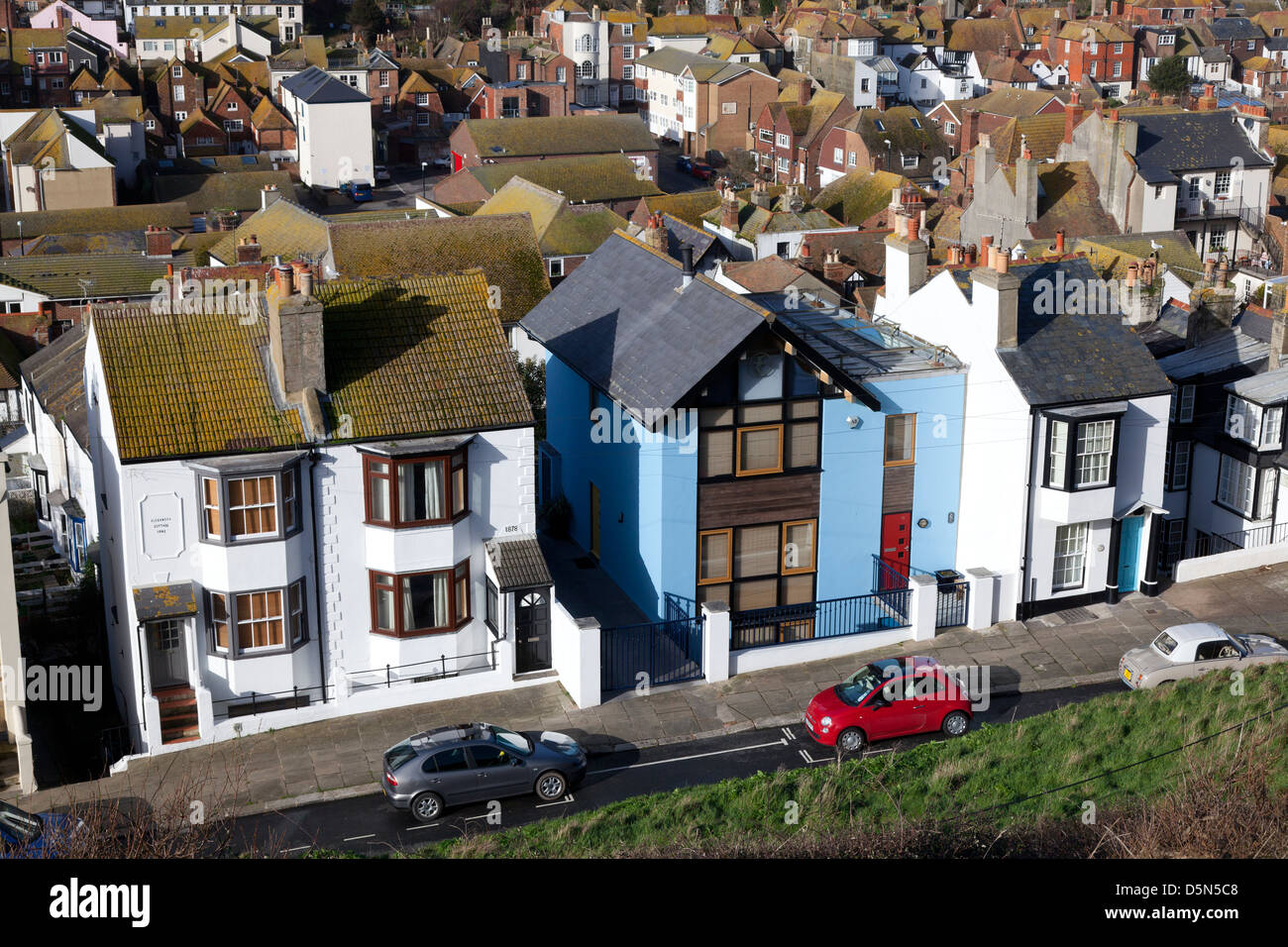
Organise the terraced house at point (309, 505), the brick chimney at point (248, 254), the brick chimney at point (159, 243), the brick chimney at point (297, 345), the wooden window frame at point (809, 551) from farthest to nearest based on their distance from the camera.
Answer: the brick chimney at point (159, 243), the brick chimney at point (248, 254), the wooden window frame at point (809, 551), the brick chimney at point (297, 345), the terraced house at point (309, 505)

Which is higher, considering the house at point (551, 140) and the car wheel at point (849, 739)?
the house at point (551, 140)

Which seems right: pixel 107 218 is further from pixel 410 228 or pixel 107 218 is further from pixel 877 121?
pixel 877 121

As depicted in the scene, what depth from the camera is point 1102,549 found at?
Result: 34250 millimetres

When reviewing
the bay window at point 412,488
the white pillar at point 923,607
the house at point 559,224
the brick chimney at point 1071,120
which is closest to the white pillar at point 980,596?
the white pillar at point 923,607

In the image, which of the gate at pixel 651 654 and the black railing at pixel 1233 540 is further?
the black railing at pixel 1233 540

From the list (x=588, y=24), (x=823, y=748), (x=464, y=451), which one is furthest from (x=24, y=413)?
(x=588, y=24)

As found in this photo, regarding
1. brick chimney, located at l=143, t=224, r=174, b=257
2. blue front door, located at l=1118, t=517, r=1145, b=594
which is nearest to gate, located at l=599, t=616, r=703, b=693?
blue front door, located at l=1118, t=517, r=1145, b=594

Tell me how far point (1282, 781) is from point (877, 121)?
85.1m

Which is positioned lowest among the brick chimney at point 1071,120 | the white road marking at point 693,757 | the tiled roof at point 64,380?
the white road marking at point 693,757

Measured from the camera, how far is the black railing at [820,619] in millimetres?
33438

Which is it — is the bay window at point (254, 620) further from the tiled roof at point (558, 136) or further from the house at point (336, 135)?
the house at point (336, 135)

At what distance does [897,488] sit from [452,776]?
1341 cm

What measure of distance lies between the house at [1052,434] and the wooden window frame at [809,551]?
382cm

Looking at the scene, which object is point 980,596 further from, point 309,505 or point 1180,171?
point 1180,171
